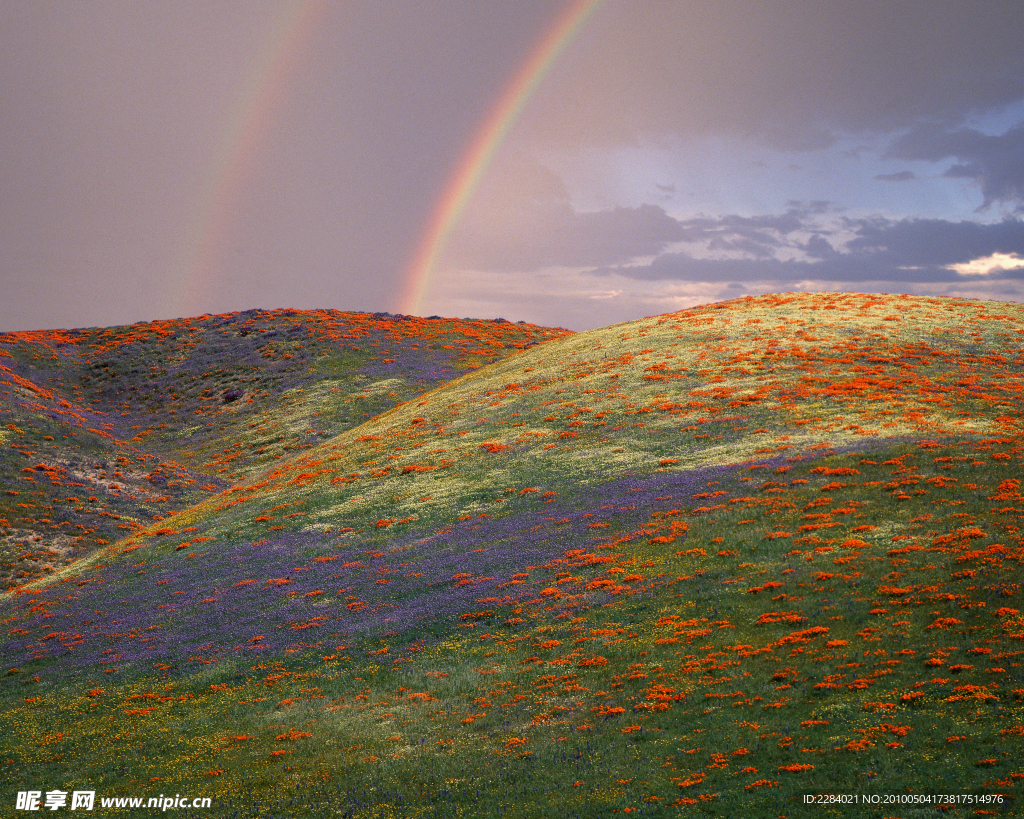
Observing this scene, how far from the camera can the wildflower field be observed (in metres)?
17.1

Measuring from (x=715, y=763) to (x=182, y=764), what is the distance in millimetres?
14661

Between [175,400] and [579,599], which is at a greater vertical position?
[175,400]

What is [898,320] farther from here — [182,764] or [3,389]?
[3,389]

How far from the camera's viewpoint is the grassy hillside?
52531mm

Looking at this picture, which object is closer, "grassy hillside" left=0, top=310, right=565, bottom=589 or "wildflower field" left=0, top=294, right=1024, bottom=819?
"wildflower field" left=0, top=294, right=1024, bottom=819

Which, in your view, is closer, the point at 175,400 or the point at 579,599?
the point at 579,599

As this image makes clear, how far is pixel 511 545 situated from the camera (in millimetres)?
32219

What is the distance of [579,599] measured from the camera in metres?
26.5

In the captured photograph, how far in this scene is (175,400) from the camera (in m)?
87.4

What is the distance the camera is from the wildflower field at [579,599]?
17.1 meters

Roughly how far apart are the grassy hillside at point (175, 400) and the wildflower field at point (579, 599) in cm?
69

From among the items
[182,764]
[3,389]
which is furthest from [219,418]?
[182,764]

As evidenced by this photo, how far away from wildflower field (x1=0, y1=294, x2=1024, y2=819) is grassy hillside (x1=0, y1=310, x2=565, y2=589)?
692 mm

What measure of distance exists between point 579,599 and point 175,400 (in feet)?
247
